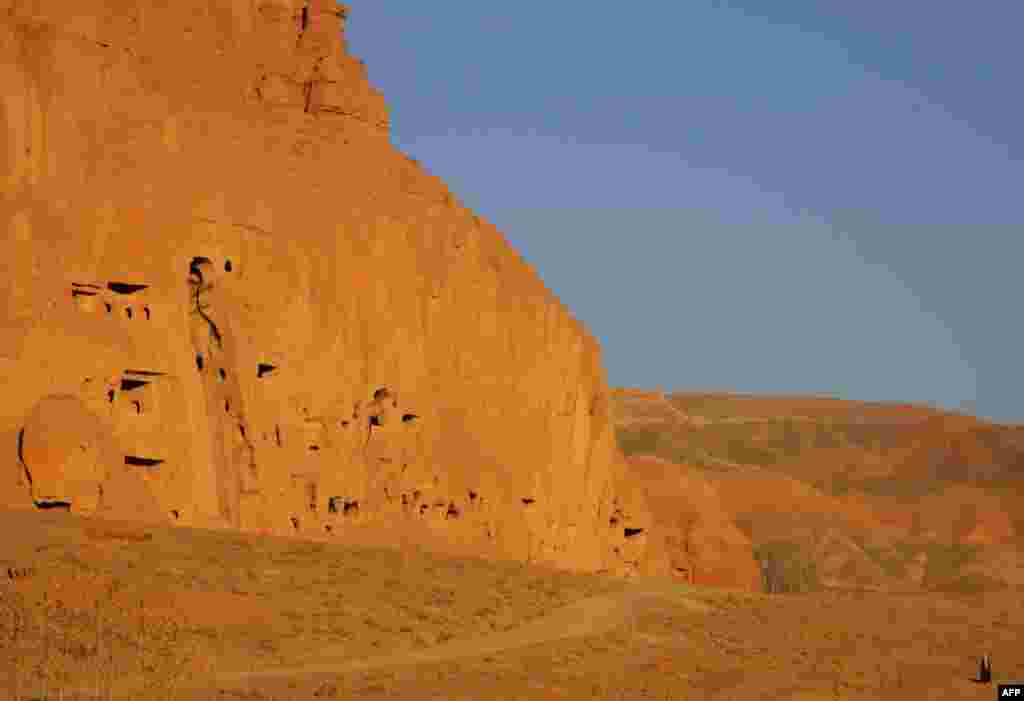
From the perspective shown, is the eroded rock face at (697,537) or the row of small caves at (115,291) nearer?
the row of small caves at (115,291)

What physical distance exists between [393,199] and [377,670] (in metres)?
19.0

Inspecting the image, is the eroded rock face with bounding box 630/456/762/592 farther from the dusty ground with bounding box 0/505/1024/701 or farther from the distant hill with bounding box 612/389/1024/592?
the dusty ground with bounding box 0/505/1024/701

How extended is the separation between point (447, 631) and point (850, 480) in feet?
312

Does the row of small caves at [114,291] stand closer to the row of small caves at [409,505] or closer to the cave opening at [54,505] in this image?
the cave opening at [54,505]

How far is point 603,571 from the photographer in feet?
187

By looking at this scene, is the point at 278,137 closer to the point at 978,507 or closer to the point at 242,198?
the point at 242,198

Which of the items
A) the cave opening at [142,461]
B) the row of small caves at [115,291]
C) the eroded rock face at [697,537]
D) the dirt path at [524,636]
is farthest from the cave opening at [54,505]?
the eroded rock face at [697,537]

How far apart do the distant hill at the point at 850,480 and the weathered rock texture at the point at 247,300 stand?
3082 centimetres

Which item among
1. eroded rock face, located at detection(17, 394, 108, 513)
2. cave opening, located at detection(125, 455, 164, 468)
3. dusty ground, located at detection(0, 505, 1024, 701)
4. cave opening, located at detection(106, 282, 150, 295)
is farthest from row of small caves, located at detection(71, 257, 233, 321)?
dusty ground, located at detection(0, 505, 1024, 701)

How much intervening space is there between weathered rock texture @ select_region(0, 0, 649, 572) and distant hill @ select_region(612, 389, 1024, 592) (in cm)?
3082

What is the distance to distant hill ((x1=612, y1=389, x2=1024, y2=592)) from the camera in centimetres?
8692

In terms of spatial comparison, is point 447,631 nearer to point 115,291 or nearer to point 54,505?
point 54,505

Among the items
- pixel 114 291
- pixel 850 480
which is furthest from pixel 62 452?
pixel 850 480

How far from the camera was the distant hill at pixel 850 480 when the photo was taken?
285 feet
